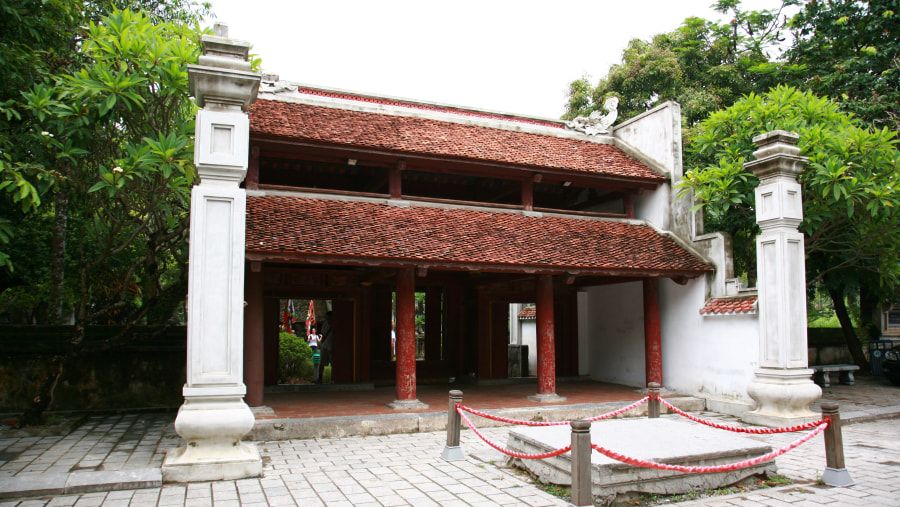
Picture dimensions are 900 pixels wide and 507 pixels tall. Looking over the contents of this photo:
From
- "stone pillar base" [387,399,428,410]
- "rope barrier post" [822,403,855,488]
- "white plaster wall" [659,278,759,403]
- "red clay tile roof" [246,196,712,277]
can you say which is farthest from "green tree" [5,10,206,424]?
"white plaster wall" [659,278,759,403]

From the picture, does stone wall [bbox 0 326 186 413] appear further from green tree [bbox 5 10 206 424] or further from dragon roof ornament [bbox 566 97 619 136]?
dragon roof ornament [bbox 566 97 619 136]

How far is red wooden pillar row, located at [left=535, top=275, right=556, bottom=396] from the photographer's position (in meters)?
11.0

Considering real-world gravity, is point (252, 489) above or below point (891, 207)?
below

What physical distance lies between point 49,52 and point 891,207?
12915 mm

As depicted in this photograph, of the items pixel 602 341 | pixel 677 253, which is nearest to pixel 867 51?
pixel 677 253

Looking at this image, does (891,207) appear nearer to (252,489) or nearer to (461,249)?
(461,249)

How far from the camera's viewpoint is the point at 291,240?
876cm

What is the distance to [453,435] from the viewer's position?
7.01m

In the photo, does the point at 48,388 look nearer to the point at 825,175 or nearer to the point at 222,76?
the point at 222,76

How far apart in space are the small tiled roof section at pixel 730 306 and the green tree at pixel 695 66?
767cm

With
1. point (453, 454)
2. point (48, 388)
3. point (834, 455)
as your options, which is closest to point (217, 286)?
point (453, 454)

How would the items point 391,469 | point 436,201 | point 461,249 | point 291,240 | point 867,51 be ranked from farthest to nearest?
1. point 867,51
2. point 436,201
3. point 461,249
4. point 291,240
5. point 391,469

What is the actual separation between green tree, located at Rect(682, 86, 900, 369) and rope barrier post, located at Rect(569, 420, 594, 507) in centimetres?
750

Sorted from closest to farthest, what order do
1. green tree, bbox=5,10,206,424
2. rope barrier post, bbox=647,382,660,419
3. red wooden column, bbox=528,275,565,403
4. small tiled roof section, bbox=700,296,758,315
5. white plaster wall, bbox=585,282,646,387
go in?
green tree, bbox=5,10,206,424 < rope barrier post, bbox=647,382,660,419 < small tiled roof section, bbox=700,296,758,315 < red wooden column, bbox=528,275,565,403 < white plaster wall, bbox=585,282,646,387
